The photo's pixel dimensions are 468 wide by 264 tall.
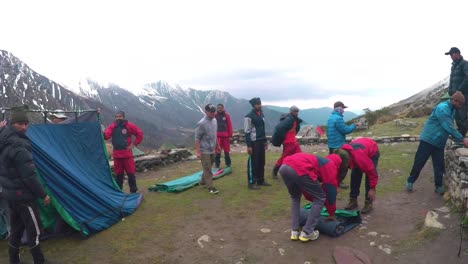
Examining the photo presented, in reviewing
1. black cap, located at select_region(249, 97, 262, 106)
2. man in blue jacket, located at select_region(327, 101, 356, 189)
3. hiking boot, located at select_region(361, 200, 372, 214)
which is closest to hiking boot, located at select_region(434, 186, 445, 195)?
hiking boot, located at select_region(361, 200, 372, 214)

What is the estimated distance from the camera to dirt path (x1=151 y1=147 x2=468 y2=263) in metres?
5.02

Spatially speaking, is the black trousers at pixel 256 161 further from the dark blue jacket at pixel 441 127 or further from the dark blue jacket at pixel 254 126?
the dark blue jacket at pixel 441 127

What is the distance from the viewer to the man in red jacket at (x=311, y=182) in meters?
5.17

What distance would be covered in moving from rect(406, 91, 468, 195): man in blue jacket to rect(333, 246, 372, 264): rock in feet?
10.5

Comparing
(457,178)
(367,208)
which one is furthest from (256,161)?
(457,178)

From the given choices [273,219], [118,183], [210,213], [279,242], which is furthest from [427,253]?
[118,183]

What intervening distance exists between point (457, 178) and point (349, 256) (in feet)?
9.18

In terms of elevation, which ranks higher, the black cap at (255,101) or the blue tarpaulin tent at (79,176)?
the black cap at (255,101)

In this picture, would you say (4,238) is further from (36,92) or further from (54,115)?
(36,92)

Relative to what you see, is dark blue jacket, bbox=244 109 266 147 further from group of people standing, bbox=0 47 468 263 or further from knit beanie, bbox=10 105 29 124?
knit beanie, bbox=10 105 29 124

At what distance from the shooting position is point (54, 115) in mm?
7477

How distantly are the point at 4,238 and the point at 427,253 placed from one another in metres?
6.84

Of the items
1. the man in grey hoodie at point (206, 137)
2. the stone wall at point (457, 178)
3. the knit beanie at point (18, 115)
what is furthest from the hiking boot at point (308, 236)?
the knit beanie at point (18, 115)

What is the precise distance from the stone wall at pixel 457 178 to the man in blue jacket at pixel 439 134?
201mm
